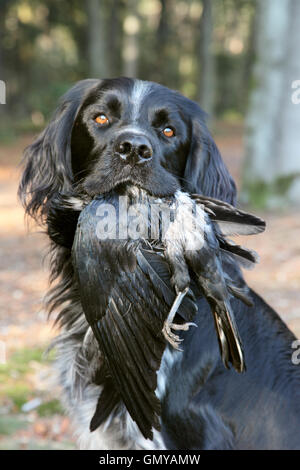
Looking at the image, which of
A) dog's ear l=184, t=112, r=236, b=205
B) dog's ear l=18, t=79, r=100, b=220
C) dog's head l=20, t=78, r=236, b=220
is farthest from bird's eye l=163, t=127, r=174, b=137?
dog's ear l=18, t=79, r=100, b=220

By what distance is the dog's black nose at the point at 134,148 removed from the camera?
8.70ft

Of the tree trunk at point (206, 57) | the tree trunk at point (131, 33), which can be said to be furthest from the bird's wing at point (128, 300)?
the tree trunk at point (206, 57)

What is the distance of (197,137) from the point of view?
3277 mm

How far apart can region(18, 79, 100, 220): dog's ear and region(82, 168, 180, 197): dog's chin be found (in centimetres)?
47

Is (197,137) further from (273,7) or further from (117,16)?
(117,16)

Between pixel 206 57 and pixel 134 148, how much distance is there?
1939cm

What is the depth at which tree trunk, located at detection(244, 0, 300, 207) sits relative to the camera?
366 inches

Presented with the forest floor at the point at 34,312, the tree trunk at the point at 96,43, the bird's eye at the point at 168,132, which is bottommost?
the forest floor at the point at 34,312

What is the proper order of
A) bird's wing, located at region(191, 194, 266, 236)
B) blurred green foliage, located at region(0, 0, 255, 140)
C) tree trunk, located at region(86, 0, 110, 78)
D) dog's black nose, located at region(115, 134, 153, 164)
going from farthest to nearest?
blurred green foliage, located at region(0, 0, 255, 140) < tree trunk, located at region(86, 0, 110, 78) < dog's black nose, located at region(115, 134, 153, 164) < bird's wing, located at region(191, 194, 266, 236)

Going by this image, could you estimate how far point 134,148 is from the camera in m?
2.66

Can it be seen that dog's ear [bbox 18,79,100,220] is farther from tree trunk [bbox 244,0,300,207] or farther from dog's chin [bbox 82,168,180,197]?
tree trunk [bbox 244,0,300,207]

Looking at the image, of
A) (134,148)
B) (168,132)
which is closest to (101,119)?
(168,132)

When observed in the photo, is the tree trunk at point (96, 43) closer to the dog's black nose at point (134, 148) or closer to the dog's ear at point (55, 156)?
the dog's ear at point (55, 156)

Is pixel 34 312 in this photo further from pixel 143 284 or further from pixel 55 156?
pixel 143 284
